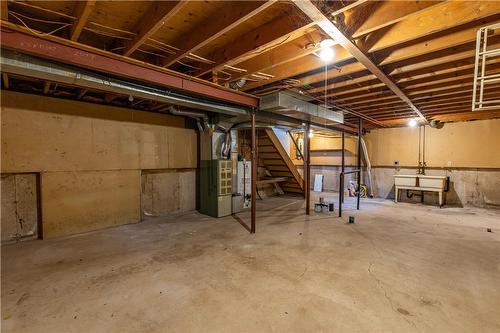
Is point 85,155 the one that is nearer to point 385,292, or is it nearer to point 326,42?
point 326,42

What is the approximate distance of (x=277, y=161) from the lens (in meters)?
6.85

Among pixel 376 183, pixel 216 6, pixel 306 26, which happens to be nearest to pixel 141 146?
pixel 216 6

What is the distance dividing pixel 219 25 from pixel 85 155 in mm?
3320

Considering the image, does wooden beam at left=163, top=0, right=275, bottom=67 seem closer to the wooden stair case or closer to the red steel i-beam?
the red steel i-beam

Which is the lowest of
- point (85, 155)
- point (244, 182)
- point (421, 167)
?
point (244, 182)

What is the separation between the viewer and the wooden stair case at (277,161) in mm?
6275

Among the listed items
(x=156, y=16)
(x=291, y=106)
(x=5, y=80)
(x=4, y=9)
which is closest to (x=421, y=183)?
(x=291, y=106)

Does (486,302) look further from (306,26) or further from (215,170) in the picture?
(215,170)

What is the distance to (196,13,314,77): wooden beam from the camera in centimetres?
192

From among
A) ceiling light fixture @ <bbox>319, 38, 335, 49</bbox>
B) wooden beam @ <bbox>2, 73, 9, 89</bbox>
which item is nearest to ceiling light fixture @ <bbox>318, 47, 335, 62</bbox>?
ceiling light fixture @ <bbox>319, 38, 335, 49</bbox>

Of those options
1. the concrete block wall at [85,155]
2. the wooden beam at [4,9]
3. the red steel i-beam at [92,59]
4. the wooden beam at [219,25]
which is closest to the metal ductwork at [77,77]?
the red steel i-beam at [92,59]

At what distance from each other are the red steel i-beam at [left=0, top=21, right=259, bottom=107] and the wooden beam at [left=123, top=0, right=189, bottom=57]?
0.35 meters

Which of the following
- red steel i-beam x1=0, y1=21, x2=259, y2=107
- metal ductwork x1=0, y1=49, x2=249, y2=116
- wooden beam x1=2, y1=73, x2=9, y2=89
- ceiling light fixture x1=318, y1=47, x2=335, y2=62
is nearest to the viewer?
red steel i-beam x1=0, y1=21, x2=259, y2=107

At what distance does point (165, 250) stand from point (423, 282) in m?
2.84
